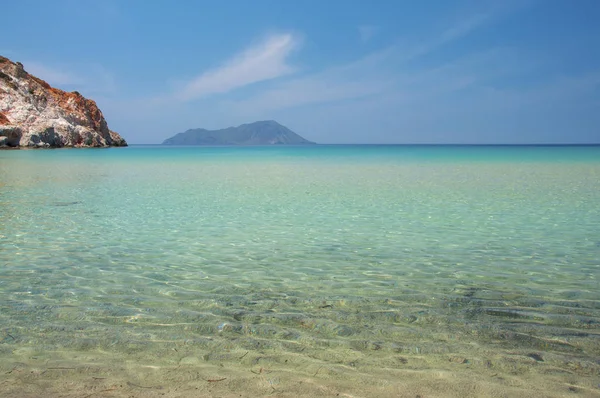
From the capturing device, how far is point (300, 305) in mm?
5461

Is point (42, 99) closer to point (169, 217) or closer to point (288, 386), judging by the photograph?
point (169, 217)

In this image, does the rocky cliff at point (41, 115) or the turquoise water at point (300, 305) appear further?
the rocky cliff at point (41, 115)

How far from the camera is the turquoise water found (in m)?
3.69

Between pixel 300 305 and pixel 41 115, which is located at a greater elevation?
pixel 41 115

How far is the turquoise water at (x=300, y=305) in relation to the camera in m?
3.69

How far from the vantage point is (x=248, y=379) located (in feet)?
11.9

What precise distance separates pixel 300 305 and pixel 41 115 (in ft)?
323

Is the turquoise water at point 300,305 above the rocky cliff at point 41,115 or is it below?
below

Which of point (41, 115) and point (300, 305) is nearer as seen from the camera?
point (300, 305)

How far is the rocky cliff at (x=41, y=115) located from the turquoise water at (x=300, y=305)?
7990 cm

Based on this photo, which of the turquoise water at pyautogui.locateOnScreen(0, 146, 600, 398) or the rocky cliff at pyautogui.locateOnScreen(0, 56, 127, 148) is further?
the rocky cliff at pyautogui.locateOnScreen(0, 56, 127, 148)

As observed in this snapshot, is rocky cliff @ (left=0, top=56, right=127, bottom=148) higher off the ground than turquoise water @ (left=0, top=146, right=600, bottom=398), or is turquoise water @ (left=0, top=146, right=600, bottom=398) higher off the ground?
rocky cliff @ (left=0, top=56, right=127, bottom=148)

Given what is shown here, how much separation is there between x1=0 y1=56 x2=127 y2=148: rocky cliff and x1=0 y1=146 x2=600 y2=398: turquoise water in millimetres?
79898

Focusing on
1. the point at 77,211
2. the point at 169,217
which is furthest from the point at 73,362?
the point at 77,211
